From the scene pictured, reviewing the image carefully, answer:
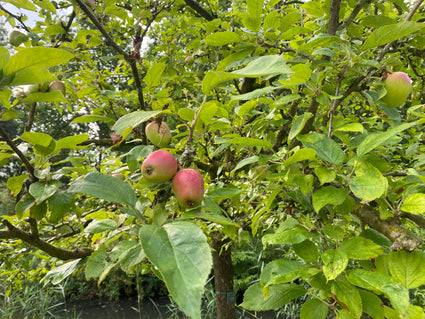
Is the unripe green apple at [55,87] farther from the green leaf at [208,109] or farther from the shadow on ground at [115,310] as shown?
the shadow on ground at [115,310]

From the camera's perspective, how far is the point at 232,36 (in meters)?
0.71

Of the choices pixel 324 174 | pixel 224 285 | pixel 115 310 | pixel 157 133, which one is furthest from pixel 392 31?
pixel 115 310

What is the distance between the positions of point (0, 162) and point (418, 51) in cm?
143

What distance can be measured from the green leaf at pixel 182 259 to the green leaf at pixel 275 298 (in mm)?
281

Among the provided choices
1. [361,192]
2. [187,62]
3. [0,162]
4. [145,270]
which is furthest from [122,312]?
[361,192]

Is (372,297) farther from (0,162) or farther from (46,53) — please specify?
(0,162)

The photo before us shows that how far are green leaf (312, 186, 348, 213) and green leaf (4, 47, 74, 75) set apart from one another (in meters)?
0.44

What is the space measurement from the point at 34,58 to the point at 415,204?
2.02ft

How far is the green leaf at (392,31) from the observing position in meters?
0.50

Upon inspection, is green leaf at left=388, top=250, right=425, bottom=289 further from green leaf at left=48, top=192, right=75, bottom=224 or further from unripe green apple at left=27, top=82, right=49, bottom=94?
unripe green apple at left=27, top=82, right=49, bottom=94

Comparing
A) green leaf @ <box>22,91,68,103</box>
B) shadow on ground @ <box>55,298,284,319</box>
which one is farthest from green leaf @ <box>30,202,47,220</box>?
shadow on ground @ <box>55,298,284,319</box>

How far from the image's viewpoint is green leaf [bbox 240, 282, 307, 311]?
1.75 feet

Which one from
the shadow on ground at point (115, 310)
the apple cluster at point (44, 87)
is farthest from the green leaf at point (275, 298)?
the shadow on ground at point (115, 310)

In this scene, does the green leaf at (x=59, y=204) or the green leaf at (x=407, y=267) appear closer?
the green leaf at (x=407, y=267)
